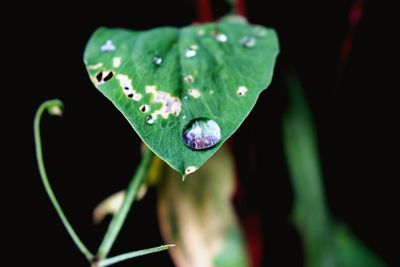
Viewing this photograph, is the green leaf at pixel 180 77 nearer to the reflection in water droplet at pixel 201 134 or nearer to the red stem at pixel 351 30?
the reflection in water droplet at pixel 201 134

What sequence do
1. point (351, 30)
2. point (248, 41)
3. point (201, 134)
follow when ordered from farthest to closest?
point (351, 30) → point (248, 41) → point (201, 134)

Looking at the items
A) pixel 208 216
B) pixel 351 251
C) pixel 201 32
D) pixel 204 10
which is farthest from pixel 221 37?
pixel 351 251

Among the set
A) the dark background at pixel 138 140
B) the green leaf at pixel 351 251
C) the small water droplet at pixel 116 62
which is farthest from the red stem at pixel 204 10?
the green leaf at pixel 351 251

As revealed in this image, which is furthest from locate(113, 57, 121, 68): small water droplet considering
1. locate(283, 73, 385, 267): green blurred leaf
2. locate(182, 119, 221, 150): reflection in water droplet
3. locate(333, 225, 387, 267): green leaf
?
locate(333, 225, 387, 267): green leaf

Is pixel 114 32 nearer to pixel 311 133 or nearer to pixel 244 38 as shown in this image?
pixel 244 38

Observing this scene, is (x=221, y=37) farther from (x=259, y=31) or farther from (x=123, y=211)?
(x=123, y=211)

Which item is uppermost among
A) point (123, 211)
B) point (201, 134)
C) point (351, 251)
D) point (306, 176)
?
point (201, 134)

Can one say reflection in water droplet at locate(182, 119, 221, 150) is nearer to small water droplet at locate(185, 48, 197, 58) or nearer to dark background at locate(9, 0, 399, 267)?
small water droplet at locate(185, 48, 197, 58)
